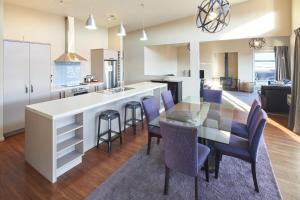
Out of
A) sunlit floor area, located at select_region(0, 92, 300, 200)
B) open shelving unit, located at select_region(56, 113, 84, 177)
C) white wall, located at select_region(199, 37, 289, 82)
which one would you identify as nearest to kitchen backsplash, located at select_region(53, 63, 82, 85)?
sunlit floor area, located at select_region(0, 92, 300, 200)

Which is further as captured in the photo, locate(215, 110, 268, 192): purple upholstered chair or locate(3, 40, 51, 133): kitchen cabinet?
locate(3, 40, 51, 133): kitchen cabinet

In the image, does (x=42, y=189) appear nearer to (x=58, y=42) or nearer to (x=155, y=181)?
(x=155, y=181)

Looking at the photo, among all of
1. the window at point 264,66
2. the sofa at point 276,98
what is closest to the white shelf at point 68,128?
the sofa at point 276,98

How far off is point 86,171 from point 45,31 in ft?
13.8

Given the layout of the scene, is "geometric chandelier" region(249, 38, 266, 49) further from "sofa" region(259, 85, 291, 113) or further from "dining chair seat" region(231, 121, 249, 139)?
"dining chair seat" region(231, 121, 249, 139)

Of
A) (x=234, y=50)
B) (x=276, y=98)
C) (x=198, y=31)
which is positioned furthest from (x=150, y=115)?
(x=234, y=50)

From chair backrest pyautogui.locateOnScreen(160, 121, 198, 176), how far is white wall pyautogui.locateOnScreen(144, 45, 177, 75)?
5.72 m

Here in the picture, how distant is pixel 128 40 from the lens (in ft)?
25.1

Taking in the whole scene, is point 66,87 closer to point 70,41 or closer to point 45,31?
point 70,41

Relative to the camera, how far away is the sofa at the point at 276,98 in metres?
5.67

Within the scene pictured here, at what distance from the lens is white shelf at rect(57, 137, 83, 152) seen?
8.56 feet

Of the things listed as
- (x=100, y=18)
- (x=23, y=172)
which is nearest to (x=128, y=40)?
(x=100, y=18)

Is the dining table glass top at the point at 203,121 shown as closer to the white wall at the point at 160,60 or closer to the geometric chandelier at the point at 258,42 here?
the white wall at the point at 160,60

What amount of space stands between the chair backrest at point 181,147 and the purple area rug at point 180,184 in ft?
1.35
